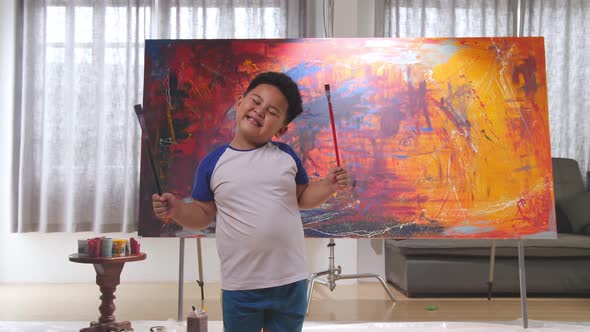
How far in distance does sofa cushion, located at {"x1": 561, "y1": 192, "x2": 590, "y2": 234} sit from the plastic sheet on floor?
1129 mm

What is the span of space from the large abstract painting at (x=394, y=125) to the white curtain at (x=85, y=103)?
4.65 feet

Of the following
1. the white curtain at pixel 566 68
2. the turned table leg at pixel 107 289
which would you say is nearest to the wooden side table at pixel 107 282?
the turned table leg at pixel 107 289

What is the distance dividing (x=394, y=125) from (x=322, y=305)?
1.20 meters

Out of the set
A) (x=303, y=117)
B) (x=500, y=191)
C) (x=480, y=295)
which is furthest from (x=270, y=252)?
(x=480, y=295)

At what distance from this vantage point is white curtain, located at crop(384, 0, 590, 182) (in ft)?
13.9

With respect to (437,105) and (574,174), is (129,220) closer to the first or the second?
(437,105)

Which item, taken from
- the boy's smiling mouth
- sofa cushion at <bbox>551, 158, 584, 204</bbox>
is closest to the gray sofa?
sofa cushion at <bbox>551, 158, 584, 204</bbox>

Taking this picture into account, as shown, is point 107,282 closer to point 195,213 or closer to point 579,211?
point 195,213

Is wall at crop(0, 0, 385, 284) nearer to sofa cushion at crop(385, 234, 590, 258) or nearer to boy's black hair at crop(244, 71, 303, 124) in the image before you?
sofa cushion at crop(385, 234, 590, 258)

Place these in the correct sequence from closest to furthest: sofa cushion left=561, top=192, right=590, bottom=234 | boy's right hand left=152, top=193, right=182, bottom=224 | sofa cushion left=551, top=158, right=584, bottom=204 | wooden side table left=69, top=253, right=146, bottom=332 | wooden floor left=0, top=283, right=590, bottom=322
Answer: boy's right hand left=152, top=193, right=182, bottom=224, wooden side table left=69, top=253, right=146, bottom=332, wooden floor left=0, top=283, right=590, bottom=322, sofa cushion left=561, top=192, right=590, bottom=234, sofa cushion left=551, top=158, right=584, bottom=204

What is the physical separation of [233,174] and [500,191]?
5.47 ft

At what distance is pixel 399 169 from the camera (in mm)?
2766

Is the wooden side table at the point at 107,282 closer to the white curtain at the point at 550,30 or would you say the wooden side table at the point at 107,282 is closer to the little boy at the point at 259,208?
the little boy at the point at 259,208

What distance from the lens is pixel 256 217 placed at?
4.62ft
